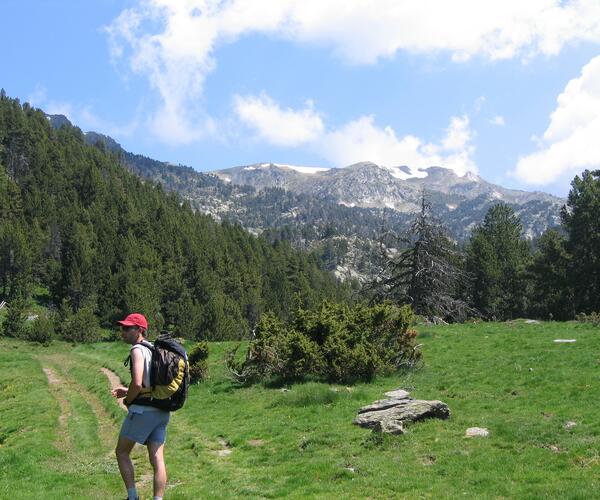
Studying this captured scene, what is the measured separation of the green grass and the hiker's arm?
10.9 ft

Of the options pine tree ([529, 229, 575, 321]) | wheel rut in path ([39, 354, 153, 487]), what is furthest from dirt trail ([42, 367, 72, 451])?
pine tree ([529, 229, 575, 321])

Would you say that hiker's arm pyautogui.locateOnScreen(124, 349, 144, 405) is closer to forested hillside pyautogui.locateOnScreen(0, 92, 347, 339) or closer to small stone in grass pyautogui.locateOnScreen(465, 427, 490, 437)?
small stone in grass pyautogui.locateOnScreen(465, 427, 490, 437)

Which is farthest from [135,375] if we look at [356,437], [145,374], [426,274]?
[426,274]

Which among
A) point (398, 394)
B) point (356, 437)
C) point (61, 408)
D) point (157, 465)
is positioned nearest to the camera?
point (157, 465)

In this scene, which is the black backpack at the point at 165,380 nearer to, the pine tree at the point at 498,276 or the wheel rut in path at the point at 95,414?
the wheel rut in path at the point at 95,414

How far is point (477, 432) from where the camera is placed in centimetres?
1422

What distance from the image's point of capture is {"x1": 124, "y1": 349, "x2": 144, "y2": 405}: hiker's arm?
816 centimetres

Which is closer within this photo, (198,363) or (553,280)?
(198,363)

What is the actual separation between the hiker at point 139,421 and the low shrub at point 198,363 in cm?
1908

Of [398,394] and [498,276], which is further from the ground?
[498,276]

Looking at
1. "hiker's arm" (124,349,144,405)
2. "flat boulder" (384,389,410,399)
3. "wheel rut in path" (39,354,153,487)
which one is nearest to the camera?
"hiker's arm" (124,349,144,405)

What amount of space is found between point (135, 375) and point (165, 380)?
1.57 ft

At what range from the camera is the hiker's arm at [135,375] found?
8.16 metres

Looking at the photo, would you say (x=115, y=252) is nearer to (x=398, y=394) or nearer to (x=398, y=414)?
(x=398, y=394)
